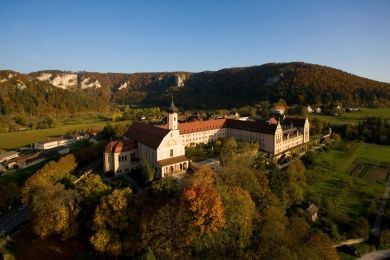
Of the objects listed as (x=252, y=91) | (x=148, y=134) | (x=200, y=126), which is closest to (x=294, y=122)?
(x=200, y=126)

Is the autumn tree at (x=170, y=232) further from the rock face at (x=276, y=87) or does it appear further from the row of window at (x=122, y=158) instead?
the rock face at (x=276, y=87)

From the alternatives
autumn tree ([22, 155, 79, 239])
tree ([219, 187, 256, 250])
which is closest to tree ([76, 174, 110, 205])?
autumn tree ([22, 155, 79, 239])

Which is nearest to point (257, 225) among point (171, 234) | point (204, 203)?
point (204, 203)

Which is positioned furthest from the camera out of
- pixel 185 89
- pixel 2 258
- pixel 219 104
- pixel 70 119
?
pixel 185 89

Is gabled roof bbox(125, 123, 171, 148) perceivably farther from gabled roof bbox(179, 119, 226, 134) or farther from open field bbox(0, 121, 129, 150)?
open field bbox(0, 121, 129, 150)

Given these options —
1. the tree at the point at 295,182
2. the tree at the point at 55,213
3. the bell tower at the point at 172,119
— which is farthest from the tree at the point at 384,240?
the tree at the point at 55,213

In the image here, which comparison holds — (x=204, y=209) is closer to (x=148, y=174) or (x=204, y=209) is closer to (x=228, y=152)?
(x=148, y=174)

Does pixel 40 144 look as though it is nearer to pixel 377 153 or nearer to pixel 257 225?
pixel 257 225
